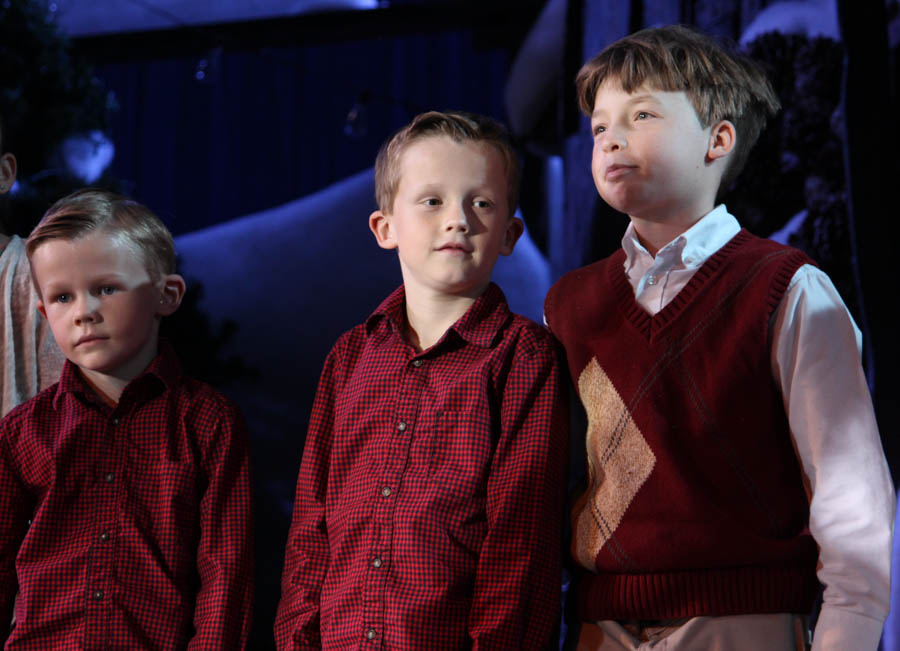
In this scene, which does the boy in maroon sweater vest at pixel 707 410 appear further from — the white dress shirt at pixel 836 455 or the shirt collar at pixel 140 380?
the shirt collar at pixel 140 380

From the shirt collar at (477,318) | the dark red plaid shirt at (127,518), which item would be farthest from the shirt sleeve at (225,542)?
the shirt collar at (477,318)

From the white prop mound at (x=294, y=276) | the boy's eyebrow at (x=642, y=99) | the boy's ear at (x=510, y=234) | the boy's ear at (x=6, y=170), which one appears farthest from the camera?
the white prop mound at (x=294, y=276)

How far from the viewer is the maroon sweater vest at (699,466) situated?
4.41ft

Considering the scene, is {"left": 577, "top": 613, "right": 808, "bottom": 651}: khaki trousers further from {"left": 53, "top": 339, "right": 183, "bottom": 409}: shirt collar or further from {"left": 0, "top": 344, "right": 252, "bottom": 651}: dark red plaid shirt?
{"left": 53, "top": 339, "right": 183, "bottom": 409}: shirt collar

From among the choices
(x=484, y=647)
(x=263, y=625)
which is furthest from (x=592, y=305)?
(x=263, y=625)

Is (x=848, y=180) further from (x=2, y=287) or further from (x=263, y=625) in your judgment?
(x=263, y=625)

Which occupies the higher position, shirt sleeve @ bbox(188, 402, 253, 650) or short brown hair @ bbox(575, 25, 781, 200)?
short brown hair @ bbox(575, 25, 781, 200)

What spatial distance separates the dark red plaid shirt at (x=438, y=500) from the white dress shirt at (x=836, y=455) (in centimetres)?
34

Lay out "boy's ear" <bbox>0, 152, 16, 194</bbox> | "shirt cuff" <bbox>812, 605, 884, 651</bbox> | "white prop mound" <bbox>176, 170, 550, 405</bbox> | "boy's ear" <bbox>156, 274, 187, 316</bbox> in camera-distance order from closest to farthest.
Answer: "shirt cuff" <bbox>812, 605, 884, 651</bbox> < "boy's ear" <bbox>156, 274, 187, 316</bbox> < "boy's ear" <bbox>0, 152, 16, 194</bbox> < "white prop mound" <bbox>176, 170, 550, 405</bbox>

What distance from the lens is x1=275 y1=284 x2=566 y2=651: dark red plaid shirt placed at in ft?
4.48

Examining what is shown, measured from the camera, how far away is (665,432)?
1.40 m

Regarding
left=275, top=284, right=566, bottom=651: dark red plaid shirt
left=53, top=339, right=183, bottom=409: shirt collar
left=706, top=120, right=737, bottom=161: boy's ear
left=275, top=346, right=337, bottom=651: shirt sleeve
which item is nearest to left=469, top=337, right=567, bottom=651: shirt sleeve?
left=275, top=284, right=566, bottom=651: dark red plaid shirt

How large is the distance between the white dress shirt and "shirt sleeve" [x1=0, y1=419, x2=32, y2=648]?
3.94 feet

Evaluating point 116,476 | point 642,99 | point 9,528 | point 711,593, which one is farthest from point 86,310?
point 711,593
